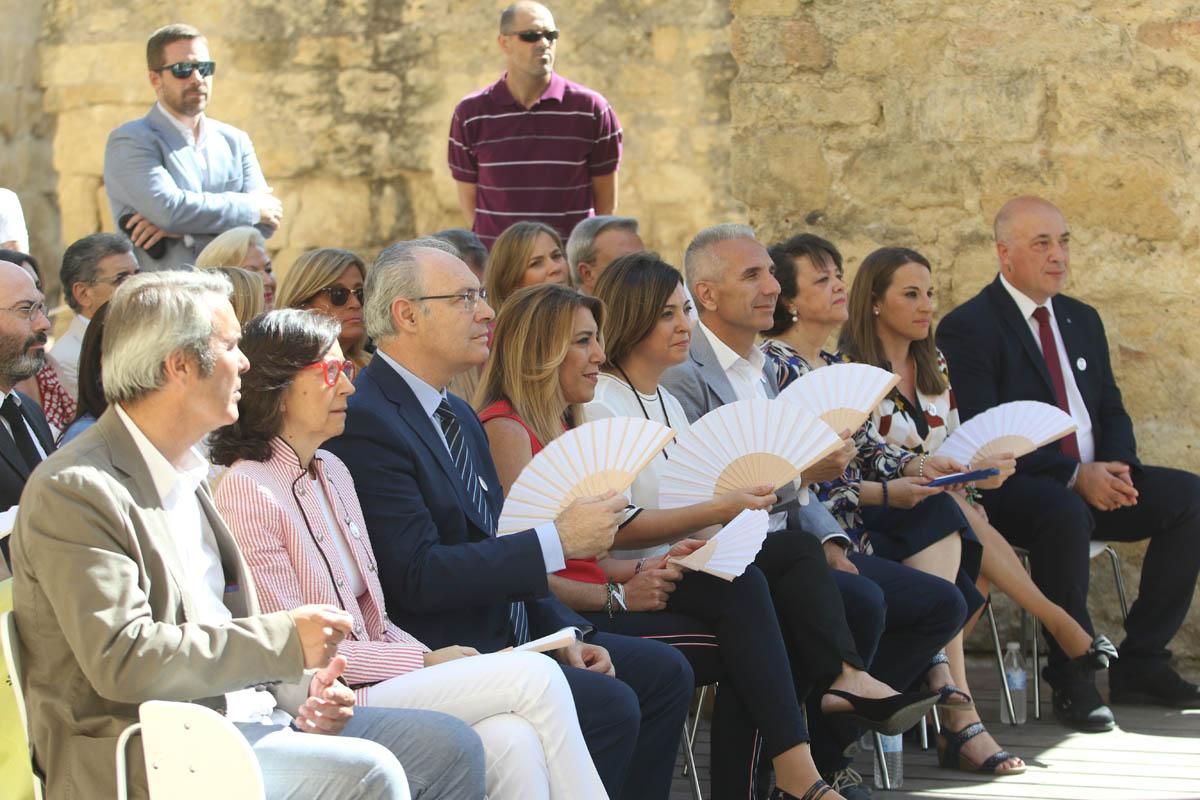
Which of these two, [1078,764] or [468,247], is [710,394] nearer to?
[468,247]

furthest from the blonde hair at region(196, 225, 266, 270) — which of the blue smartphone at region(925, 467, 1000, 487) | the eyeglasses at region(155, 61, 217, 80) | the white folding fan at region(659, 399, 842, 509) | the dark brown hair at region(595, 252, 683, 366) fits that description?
the blue smartphone at region(925, 467, 1000, 487)

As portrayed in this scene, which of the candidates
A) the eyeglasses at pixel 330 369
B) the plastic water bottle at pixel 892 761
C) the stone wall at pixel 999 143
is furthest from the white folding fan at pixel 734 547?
the stone wall at pixel 999 143

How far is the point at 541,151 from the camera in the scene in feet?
22.1

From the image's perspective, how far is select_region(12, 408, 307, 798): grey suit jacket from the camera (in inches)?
103

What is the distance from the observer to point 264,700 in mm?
3033

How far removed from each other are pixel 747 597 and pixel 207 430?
1.68m

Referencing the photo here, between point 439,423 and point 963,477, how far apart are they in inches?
77.2

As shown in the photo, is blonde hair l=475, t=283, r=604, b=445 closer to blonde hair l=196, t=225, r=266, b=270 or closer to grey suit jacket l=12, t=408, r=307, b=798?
blonde hair l=196, t=225, r=266, b=270

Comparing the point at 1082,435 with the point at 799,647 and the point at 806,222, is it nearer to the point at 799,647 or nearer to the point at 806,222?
the point at 806,222

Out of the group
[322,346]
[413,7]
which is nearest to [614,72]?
[413,7]

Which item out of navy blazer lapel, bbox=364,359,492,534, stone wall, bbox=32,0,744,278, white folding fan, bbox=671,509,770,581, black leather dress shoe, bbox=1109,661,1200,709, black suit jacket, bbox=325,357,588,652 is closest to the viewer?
black suit jacket, bbox=325,357,588,652

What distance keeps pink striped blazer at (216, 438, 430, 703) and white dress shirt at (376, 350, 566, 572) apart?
374 millimetres

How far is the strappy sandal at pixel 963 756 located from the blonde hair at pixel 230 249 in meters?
2.65

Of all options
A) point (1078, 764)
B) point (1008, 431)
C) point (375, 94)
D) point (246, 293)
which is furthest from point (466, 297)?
point (375, 94)
